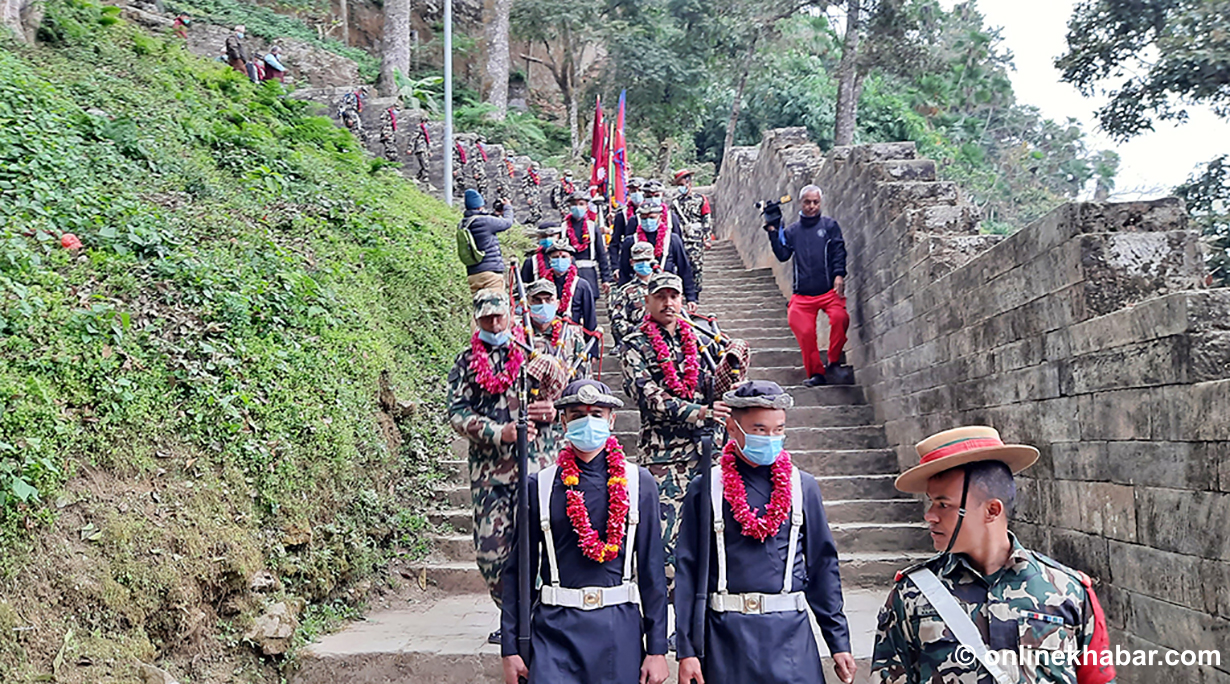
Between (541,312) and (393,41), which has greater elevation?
(393,41)

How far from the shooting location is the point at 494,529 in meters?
5.01

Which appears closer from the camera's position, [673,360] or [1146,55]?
[673,360]

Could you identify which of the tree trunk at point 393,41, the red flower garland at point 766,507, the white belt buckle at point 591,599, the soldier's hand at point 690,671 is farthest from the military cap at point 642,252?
the tree trunk at point 393,41

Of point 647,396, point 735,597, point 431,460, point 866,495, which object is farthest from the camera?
point 431,460

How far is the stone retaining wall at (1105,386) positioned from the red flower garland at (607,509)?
220 cm

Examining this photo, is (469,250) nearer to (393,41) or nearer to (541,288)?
(541,288)

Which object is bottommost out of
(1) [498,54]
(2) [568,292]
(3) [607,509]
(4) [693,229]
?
(3) [607,509]

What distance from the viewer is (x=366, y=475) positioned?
6.75m

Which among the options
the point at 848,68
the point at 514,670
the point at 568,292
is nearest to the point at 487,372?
the point at 514,670

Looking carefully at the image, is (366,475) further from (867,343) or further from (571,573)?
(867,343)

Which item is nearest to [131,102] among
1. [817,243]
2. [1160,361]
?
[817,243]

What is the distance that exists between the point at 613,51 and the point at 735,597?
27895 millimetres

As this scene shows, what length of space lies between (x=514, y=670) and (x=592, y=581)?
0.46 metres

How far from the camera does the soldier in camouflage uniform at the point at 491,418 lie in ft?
16.4
